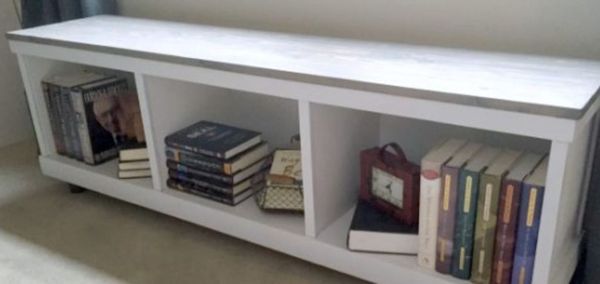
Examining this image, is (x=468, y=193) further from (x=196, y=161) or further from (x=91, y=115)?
(x=91, y=115)

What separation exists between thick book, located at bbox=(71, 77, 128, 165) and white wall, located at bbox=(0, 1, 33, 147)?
70 centimetres

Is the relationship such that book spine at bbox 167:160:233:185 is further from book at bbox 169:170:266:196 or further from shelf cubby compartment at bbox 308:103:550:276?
shelf cubby compartment at bbox 308:103:550:276

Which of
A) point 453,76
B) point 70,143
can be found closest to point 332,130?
point 453,76

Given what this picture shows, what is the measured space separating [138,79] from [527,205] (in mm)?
943

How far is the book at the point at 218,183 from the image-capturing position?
1.44 meters

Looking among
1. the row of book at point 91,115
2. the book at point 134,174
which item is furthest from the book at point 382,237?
the row of book at point 91,115

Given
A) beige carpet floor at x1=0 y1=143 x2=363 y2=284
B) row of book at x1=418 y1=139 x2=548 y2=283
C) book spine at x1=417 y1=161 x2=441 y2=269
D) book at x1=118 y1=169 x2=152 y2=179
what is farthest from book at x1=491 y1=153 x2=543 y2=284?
book at x1=118 y1=169 x2=152 y2=179

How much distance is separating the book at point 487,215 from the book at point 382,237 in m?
0.14

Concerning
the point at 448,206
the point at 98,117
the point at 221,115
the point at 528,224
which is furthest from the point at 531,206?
the point at 98,117

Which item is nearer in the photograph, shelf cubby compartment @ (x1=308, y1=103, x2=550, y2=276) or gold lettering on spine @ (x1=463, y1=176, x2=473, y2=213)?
gold lettering on spine @ (x1=463, y1=176, x2=473, y2=213)

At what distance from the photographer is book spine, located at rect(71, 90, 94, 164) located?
167 centimetres

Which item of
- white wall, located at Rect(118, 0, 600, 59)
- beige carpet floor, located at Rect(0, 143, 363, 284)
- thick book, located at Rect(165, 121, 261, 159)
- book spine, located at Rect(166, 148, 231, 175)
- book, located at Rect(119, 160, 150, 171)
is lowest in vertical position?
beige carpet floor, located at Rect(0, 143, 363, 284)

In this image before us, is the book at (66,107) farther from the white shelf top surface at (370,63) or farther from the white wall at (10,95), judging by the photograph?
the white wall at (10,95)

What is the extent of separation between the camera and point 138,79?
142 cm
